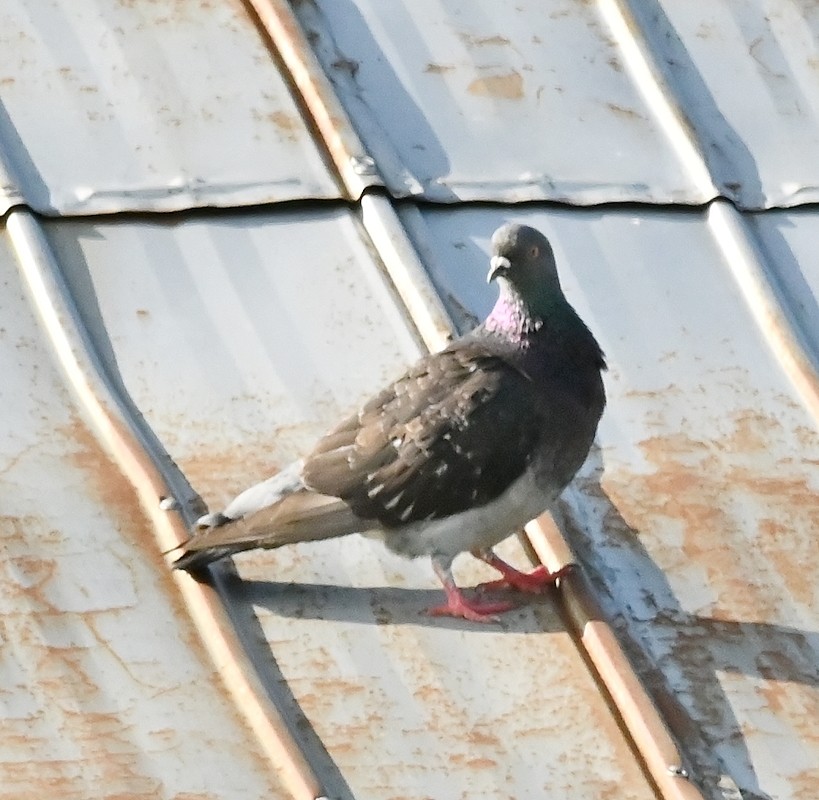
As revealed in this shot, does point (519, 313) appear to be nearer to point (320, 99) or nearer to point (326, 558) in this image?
point (326, 558)

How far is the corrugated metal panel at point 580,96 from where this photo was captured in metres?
6.01

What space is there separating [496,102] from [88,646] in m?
3.06

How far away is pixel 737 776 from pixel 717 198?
8.64 ft

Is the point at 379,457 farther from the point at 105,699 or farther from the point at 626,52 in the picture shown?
the point at 626,52

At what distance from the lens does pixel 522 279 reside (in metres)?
4.80

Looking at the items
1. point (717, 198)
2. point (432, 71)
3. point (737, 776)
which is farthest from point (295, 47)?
point (737, 776)

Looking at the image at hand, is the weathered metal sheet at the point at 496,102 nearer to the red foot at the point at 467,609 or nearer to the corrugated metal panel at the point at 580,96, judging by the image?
the corrugated metal panel at the point at 580,96

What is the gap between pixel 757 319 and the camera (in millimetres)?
5578

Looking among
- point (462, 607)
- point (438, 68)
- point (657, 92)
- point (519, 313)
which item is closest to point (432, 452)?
point (462, 607)

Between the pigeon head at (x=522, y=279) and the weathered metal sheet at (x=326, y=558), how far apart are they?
0.56 metres

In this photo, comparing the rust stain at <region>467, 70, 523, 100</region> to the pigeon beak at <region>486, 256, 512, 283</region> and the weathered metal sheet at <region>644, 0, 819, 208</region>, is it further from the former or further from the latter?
the pigeon beak at <region>486, 256, 512, 283</region>

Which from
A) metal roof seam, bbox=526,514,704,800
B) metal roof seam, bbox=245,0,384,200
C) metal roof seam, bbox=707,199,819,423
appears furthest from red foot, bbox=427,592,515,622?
metal roof seam, bbox=245,0,384,200

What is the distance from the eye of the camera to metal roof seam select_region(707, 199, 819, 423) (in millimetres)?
5371

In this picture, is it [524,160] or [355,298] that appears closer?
[355,298]
